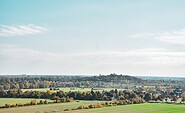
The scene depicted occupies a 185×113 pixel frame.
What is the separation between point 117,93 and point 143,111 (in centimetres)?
4713

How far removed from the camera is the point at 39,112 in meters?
80.2

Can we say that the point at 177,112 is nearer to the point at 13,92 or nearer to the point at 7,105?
the point at 7,105

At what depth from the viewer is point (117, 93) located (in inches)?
→ 5354

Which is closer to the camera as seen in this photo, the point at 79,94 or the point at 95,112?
the point at 95,112

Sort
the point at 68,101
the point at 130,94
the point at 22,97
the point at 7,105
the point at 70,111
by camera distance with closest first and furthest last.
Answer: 1. the point at 70,111
2. the point at 7,105
3. the point at 68,101
4. the point at 22,97
5. the point at 130,94

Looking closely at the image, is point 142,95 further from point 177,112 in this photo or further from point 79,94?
point 177,112

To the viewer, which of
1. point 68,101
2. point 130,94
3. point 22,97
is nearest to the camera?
point 68,101

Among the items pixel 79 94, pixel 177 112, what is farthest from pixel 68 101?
pixel 177 112

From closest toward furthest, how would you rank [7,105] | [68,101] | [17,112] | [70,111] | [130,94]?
[17,112]
[70,111]
[7,105]
[68,101]
[130,94]

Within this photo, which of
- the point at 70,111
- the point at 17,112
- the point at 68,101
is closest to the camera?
the point at 17,112

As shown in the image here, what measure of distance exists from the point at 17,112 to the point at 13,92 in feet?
166

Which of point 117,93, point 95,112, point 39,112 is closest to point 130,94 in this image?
point 117,93

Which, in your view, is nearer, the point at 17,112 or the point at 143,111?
the point at 17,112

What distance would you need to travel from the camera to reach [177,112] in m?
87.9
